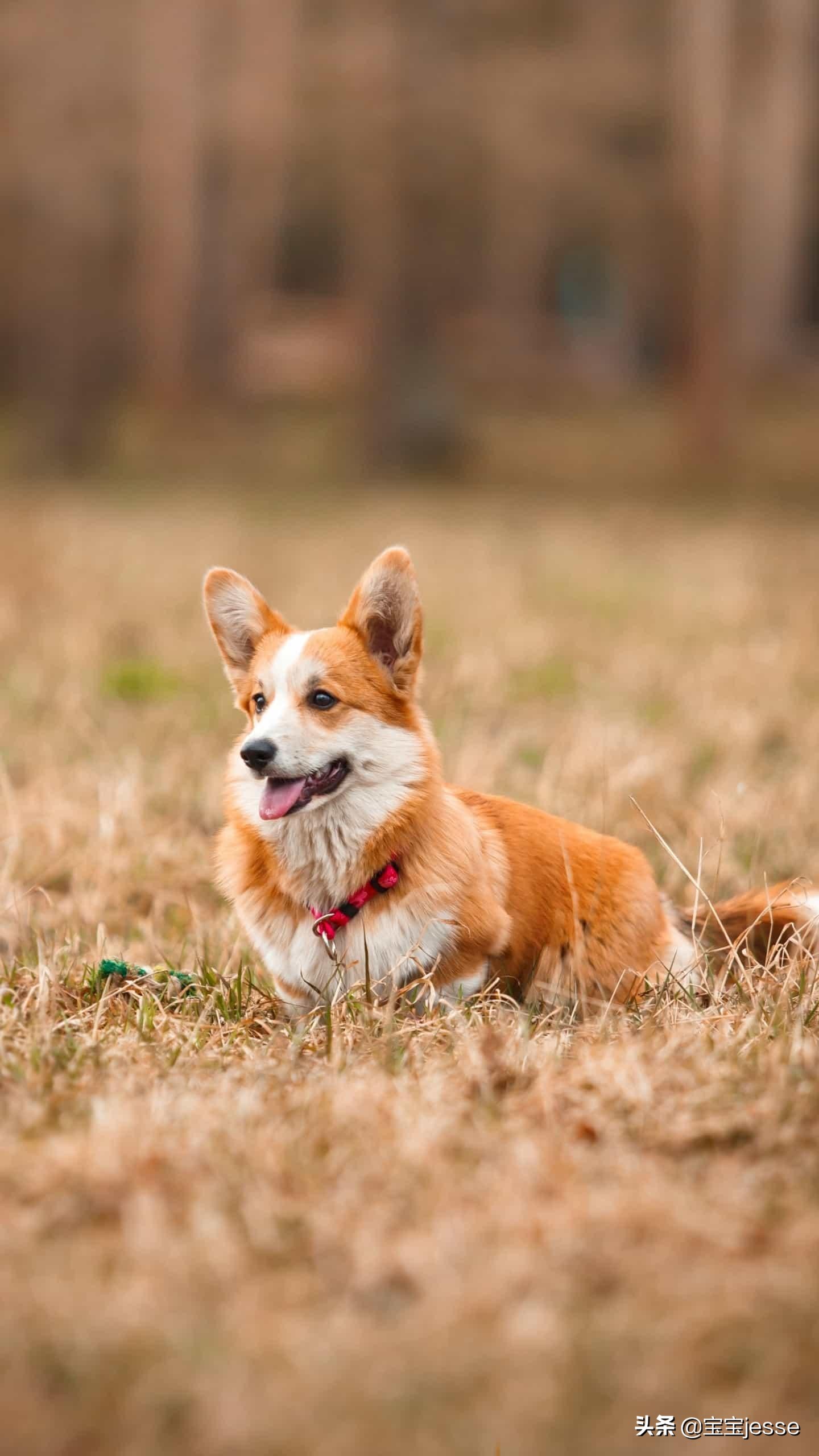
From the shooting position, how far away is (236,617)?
10.0 ft

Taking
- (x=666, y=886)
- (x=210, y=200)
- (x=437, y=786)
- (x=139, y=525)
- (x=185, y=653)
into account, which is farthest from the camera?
(x=210, y=200)

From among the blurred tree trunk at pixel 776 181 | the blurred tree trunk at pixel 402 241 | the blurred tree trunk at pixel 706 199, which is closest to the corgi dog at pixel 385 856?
the blurred tree trunk at pixel 706 199

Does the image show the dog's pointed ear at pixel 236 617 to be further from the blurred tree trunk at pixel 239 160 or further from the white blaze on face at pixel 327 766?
the blurred tree trunk at pixel 239 160

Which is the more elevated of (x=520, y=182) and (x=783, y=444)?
(x=520, y=182)

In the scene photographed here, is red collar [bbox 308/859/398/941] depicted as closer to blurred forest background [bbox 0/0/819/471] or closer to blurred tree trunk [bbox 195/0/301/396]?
blurred forest background [bbox 0/0/819/471]

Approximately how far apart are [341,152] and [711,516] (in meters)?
6.23

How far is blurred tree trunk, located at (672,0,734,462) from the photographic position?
518 inches

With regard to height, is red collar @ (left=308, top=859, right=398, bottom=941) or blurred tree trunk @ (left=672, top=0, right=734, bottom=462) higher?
blurred tree trunk @ (left=672, top=0, right=734, bottom=462)

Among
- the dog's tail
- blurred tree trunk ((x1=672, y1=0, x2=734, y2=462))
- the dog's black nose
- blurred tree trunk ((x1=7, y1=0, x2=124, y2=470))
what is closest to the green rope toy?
the dog's black nose

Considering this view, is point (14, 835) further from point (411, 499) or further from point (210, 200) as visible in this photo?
Answer: point (210, 200)

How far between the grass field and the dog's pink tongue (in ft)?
1.29

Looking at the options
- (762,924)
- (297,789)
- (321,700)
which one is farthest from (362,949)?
(762,924)

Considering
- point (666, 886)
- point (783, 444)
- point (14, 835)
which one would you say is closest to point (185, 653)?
point (14, 835)

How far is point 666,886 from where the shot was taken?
3746 mm
